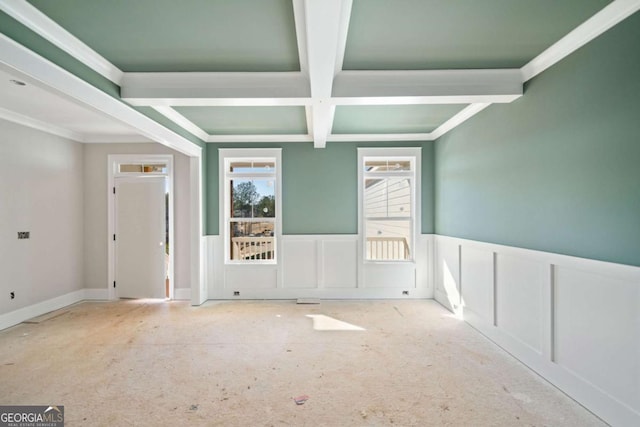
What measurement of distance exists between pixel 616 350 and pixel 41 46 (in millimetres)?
4453

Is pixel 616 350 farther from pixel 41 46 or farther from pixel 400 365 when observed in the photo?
pixel 41 46

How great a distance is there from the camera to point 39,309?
4.38 meters

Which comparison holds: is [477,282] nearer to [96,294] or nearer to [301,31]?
[301,31]

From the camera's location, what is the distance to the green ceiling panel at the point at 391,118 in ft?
12.7

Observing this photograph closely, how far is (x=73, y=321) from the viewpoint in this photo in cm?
413

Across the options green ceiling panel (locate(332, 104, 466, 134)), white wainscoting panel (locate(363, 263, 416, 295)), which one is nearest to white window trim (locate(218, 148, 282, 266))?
green ceiling panel (locate(332, 104, 466, 134))

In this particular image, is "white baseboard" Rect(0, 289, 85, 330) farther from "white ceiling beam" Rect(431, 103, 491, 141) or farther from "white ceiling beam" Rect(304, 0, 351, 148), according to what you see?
"white ceiling beam" Rect(431, 103, 491, 141)

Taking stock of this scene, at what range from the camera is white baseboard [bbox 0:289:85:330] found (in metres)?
3.92

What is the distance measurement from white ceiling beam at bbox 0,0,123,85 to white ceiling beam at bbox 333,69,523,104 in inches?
81.9

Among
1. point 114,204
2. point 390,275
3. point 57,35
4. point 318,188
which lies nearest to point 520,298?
point 390,275

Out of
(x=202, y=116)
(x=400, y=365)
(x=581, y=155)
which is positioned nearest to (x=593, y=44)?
(x=581, y=155)

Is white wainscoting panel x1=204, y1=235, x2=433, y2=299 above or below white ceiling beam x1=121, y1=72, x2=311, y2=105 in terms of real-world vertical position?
below

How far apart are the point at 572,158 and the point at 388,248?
10.9 ft

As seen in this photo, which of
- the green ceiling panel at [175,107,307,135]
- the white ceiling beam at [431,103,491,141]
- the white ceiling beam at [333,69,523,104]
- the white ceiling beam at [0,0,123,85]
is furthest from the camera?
the green ceiling panel at [175,107,307,135]
